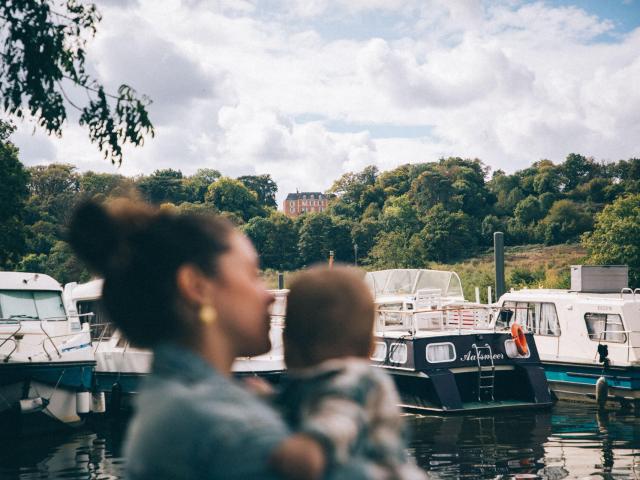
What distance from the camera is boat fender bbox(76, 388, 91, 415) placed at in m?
17.0

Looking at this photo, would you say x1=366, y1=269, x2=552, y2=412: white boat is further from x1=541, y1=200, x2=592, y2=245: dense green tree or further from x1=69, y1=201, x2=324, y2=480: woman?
x1=541, y1=200, x2=592, y2=245: dense green tree

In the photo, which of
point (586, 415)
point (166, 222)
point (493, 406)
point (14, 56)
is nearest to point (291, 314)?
point (166, 222)

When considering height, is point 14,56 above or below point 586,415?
above

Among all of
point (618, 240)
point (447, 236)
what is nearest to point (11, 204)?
point (618, 240)

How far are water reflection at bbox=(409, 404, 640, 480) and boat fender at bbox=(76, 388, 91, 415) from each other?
6.44m

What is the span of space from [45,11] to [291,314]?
6459 millimetres

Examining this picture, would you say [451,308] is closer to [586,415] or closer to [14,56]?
[586,415]

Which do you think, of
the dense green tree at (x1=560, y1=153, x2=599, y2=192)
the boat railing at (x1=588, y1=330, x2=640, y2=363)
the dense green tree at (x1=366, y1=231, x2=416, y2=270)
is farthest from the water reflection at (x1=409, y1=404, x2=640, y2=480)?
the dense green tree at (x1=560, y1=153, x2=599, y2=192)

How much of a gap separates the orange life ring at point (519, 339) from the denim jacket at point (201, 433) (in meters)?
17.1

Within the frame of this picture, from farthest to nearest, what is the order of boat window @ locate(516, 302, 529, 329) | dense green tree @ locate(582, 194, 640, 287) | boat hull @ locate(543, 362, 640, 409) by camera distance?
dense green tree @ locate(582, 194, 640, 287) → boat window @ locate(516, 302, 529, 329) → boat hull @ locate(543, 362, 640, 409)

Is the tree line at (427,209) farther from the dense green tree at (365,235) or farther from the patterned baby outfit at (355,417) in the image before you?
the patterned baby outfit at (355,417)

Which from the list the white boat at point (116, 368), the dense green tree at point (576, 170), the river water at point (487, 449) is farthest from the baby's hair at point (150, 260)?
the dense green tree at point (576, 170)

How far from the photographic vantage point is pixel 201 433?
60.1 inches

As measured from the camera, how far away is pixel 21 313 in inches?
717
